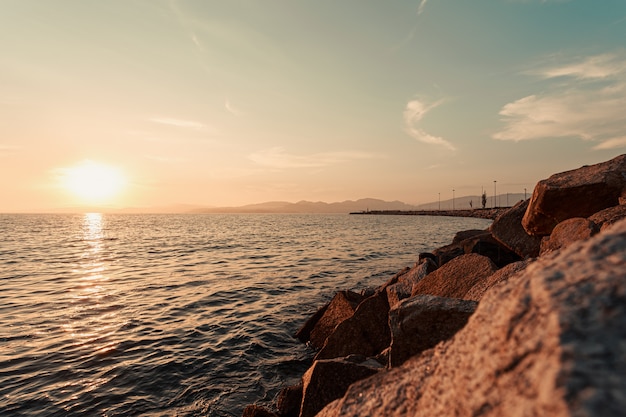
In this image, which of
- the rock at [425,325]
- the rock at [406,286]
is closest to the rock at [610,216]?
the rock at [406,286]

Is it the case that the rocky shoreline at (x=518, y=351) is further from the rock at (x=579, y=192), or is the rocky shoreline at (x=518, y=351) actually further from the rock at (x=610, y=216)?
the rock at (x=579, y=192)

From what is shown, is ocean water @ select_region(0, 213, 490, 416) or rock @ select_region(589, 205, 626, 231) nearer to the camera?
rock @ select_region(589, 205, 626, 231)

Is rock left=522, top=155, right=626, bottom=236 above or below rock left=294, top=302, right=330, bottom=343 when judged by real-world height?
above

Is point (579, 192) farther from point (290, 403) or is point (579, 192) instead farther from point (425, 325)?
point (290, 403)

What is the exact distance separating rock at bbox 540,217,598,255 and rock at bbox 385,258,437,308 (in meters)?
3.07

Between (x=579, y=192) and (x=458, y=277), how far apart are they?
2859mm

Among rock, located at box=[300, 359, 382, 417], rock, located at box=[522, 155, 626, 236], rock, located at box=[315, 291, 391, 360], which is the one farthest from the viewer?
rock, located at box=[315, 291, 391, 360]

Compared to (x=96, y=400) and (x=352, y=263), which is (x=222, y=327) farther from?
(x=352, y=263)

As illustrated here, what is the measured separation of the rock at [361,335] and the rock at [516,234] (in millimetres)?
3985

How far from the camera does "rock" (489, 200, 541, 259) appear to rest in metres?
8.98

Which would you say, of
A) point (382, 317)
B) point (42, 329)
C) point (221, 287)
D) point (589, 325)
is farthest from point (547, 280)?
point (221, 287)

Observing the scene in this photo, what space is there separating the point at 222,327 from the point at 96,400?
4.33 metres

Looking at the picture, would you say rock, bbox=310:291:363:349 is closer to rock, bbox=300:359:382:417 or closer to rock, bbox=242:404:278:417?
rock, bbox=242:404:278:417

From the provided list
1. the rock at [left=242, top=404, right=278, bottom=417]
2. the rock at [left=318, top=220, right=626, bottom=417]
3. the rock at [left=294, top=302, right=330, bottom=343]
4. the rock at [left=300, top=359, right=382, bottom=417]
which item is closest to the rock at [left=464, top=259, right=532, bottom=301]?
the rock at [left=300, top=359, right=382, bottom=417]
